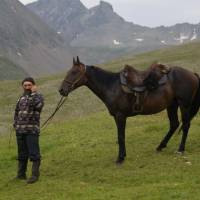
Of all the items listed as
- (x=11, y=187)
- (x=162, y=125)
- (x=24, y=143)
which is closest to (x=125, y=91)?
(x=24, y=143)

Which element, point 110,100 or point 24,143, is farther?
point 110,100

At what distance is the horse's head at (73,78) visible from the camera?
16.6m

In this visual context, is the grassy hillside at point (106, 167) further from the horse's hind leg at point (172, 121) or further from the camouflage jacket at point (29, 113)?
the camouflage jacket at point (29, 113)

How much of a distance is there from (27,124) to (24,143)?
0.81m

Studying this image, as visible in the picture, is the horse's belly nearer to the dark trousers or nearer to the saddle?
the saddle

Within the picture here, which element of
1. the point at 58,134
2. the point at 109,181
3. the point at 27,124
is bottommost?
the point at 58,134

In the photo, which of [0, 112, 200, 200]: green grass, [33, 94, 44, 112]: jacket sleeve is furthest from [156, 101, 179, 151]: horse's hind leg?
[33, 94, 44, 112]: jacket sleeve

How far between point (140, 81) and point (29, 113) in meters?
3.93

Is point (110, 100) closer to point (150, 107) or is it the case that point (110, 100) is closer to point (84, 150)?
point (150, 107)

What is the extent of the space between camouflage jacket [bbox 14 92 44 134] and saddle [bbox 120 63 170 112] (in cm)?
310

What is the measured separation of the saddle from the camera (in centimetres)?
1648

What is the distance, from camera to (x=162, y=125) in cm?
2348

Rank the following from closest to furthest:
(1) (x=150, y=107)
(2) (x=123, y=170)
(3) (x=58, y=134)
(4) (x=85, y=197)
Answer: (4) (x=85, y=197) < (2) (x=123, y=170) < (1) (x=150, y=107) < (3) (x=58, y=134)

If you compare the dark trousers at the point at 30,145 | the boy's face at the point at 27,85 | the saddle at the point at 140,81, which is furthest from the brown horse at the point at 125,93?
the dark trousers at the point at 30,145
